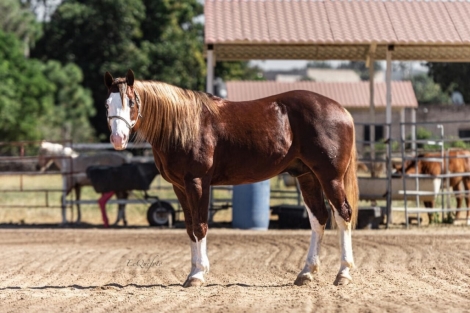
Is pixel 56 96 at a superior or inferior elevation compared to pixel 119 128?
superior

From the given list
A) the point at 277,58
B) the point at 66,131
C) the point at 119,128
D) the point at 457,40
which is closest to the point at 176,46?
the point at 66,131

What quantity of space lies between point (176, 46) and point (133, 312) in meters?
37.7

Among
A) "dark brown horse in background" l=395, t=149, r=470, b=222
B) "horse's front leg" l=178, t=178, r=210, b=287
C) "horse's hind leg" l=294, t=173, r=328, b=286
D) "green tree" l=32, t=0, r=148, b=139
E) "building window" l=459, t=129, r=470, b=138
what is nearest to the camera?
"horse's front leg" l=178, t=178, r=210, b=287

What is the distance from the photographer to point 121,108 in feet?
24.1

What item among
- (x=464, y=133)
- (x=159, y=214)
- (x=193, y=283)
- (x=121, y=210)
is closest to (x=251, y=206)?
(x=159, y=214)

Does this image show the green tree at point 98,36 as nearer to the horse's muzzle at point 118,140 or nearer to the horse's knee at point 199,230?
the horse's knee at point 199,230

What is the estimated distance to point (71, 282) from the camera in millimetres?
8250

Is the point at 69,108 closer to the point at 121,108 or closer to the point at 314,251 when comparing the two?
the point at 314,251

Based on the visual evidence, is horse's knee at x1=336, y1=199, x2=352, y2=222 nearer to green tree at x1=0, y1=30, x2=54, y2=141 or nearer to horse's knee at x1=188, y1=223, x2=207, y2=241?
horse's knee at x1=188, y1=223, x2=207, y2=241

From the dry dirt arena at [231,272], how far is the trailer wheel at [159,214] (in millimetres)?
1126

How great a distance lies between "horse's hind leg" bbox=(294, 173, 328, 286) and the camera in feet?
26.4

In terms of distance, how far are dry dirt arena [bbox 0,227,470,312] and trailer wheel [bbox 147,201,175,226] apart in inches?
44.3

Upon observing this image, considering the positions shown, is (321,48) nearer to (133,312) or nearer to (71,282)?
(71,282)

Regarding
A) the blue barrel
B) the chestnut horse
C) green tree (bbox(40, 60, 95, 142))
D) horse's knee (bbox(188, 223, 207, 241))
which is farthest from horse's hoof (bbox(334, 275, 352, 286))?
green tree (bbox(40, 60, 95, 142))
